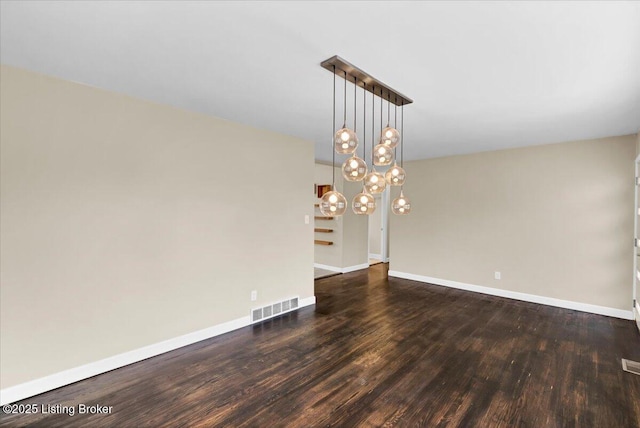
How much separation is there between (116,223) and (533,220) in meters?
5.44

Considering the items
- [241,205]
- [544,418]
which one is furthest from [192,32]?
[544,418]

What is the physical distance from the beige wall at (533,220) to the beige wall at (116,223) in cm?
335

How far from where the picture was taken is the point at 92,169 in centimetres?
248

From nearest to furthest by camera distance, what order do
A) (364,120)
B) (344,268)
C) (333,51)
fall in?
1. (333,51)
2. (364,120)
3. (344,268)

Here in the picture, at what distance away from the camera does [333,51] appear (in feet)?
6.27

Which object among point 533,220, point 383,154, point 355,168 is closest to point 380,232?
point 533,220

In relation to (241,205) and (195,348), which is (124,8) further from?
(195,348)

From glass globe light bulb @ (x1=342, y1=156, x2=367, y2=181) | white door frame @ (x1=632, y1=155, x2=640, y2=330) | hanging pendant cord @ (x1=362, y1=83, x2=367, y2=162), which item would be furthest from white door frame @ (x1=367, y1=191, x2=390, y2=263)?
glass globe light bulb @ (x1=342, y1=156, x2=367, y2=181)

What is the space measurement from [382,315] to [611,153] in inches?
148

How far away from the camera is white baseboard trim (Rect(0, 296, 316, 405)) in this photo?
215 cm

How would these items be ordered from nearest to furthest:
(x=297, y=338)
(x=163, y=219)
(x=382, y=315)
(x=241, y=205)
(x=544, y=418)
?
(x=544, y=418), (x=163, y=219), (x=297, y=338), (x=241, y=205), (x=382, y=315)

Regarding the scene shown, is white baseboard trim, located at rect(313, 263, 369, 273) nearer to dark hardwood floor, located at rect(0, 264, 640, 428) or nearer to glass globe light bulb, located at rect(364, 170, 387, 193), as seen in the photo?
dark hardwood floor, located at rect(0, 264, 640, 428)

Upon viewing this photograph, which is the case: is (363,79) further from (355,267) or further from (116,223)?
(355,267)

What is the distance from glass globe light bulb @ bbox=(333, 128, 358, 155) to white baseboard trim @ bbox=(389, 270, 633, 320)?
13.4ft
